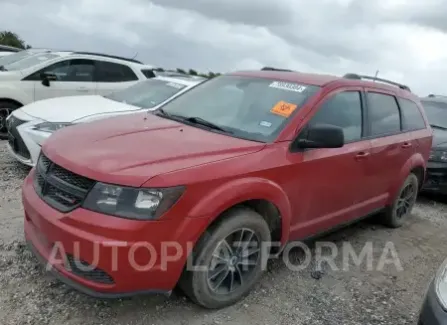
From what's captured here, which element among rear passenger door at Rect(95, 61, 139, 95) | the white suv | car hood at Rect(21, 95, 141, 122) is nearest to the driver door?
the white suv

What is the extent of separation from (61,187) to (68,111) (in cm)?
326

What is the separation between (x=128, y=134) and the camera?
11.5ft

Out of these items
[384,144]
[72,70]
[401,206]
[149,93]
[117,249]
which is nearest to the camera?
[117,249]

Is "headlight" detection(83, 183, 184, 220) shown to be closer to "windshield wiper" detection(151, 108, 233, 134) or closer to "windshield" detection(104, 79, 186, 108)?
"windshield wiper" detection(151, 108, 233, 134)

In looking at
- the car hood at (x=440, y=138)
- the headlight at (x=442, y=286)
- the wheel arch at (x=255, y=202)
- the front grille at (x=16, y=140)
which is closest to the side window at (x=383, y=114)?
the wheel arch at (x=255, y=202)

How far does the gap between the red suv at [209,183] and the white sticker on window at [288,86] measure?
0.01 metres

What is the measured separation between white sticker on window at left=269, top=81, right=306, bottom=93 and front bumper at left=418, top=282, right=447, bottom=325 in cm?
197

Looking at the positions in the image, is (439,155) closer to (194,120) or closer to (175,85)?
(175,85)

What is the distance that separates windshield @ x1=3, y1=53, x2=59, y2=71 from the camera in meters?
8.16

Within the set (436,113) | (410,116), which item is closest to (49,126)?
(410,116)

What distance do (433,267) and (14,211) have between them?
4.18 meters

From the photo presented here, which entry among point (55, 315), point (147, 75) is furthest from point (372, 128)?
point (147, 75)

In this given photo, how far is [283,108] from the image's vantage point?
3807mm

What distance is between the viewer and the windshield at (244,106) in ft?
12.1
